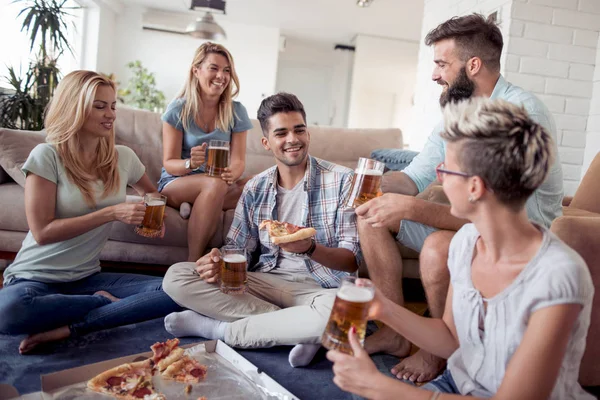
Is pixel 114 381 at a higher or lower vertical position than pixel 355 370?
lower

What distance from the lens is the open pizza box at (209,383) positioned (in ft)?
4.79

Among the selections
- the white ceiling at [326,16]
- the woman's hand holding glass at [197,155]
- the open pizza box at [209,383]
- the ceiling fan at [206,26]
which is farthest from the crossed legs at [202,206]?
the white ceiling at [326,16]

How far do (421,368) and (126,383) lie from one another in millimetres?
1108

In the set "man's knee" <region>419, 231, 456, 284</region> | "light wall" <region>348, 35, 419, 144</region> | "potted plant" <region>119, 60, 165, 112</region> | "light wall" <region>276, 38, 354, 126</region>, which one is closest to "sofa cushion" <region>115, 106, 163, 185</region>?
"man's knee" <region>419, 231, 456, 284</region>

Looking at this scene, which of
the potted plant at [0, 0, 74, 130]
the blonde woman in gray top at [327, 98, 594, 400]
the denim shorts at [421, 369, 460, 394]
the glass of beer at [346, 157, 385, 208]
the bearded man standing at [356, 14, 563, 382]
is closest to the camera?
the blonde woman in gray top at [327, 98, 594, 400]

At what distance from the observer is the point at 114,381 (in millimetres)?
1523

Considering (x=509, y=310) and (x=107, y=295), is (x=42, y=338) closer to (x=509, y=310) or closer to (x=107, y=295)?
(x=107, y=295)

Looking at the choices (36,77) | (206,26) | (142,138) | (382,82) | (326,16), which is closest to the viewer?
(142,138)

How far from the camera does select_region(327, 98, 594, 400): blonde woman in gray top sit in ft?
3.28

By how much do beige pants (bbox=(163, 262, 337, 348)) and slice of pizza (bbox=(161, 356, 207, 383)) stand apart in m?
0.38

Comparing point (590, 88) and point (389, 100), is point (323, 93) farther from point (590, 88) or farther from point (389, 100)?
point (590, 88)

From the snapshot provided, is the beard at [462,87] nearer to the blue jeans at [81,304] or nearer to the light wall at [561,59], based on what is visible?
the blue jeans at [81,304]

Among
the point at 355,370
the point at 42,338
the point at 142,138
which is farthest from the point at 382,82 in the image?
the point at 355,370

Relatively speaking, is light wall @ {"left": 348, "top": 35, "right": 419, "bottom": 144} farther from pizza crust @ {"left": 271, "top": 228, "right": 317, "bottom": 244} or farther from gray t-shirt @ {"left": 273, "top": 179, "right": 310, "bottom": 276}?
pizza crust @ {"left": 271, "top": 228, "right": 317, "bottom": 244}
